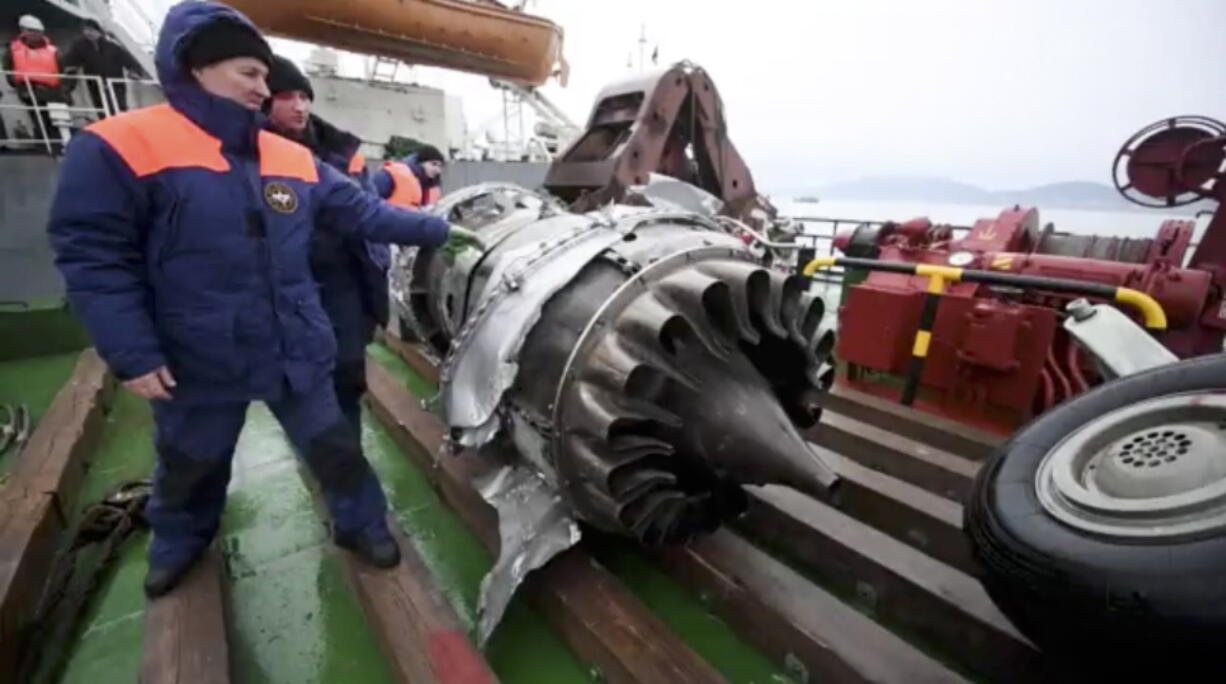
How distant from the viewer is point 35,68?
5.05 metres

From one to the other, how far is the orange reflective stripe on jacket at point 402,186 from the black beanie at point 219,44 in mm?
1791

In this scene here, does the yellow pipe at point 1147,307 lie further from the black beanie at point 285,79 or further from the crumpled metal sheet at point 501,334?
the black beanie at point 285,79

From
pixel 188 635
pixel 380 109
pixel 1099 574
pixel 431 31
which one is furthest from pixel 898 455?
pixel 380 109

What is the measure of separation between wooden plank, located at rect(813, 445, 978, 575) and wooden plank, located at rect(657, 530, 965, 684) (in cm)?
28

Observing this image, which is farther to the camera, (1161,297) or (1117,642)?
(1161,297)

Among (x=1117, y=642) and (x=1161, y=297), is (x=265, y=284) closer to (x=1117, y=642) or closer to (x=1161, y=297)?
(x=1117, y=642)

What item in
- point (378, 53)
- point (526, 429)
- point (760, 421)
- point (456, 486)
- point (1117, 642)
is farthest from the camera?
point (378, 53)

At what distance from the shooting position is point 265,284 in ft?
4.50

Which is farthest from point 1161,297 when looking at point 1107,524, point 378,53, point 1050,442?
point 378,53

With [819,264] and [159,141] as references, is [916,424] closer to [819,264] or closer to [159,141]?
[819,264]

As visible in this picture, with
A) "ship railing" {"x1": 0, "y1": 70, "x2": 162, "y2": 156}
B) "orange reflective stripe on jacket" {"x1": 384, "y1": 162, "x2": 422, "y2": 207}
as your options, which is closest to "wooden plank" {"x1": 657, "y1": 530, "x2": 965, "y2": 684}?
"orange reflective stripe on jacket" {"x1": 384, "y1": 162, "x2": 422, "y2": 207}

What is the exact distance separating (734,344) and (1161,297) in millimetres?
1769

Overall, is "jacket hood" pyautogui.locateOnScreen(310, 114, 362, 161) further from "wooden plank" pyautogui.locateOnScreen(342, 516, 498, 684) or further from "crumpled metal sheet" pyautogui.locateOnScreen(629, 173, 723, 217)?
"wooden plank" pyautogui.locateOnScreen(342, 516, 498, 684)

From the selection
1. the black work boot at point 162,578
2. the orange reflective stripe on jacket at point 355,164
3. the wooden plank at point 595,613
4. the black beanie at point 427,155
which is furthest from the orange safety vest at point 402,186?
the black work boot at point 162,578
